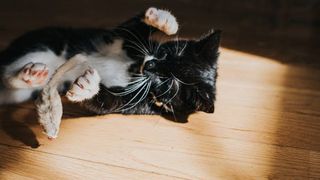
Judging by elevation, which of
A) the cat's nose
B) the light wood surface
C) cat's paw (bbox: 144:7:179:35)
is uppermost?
cat's paw (bbox: 144:7:179:35)

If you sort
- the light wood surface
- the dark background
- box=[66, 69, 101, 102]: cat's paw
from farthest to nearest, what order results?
the dark background, box=[66, 69, 101, 102]: cat's paw, the light wood surface

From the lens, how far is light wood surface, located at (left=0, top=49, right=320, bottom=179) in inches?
45.0

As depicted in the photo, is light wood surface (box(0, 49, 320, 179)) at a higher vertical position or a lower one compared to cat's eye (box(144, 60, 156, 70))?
lower

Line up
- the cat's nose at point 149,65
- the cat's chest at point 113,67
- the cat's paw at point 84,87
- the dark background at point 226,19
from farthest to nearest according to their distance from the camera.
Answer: the dark background at point 226,19, the cat's chest at point 113,67, the cat's nose at point 149,65, the cat's paw at point 84,87

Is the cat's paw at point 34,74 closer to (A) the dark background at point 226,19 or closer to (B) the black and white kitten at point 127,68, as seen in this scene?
(B) the black and white kitten at point 127,68

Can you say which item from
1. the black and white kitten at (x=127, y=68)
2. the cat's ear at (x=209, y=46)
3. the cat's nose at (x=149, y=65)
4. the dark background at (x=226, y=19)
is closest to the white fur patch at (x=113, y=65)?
the black and white kitten at (x=127, y=68)

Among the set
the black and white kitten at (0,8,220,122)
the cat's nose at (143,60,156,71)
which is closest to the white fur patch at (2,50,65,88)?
the black and white kitten at (0,8,220,122)

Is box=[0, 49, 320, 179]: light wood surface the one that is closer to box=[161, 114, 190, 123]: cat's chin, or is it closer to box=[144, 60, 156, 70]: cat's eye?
box=[161, 114, 190, 123]: cat's chin

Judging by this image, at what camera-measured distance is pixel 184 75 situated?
1.34 metres

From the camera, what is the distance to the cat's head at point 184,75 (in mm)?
1348

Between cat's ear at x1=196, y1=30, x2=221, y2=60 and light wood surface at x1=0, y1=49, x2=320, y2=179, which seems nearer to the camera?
light wood surface at x1=0, y1=49, x2=320, y2=179

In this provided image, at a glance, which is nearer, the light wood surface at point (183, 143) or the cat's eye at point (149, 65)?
the light wood surface at point (183, 143)

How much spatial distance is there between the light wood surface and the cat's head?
0.08m

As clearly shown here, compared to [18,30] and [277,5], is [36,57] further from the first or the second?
[277,5]
